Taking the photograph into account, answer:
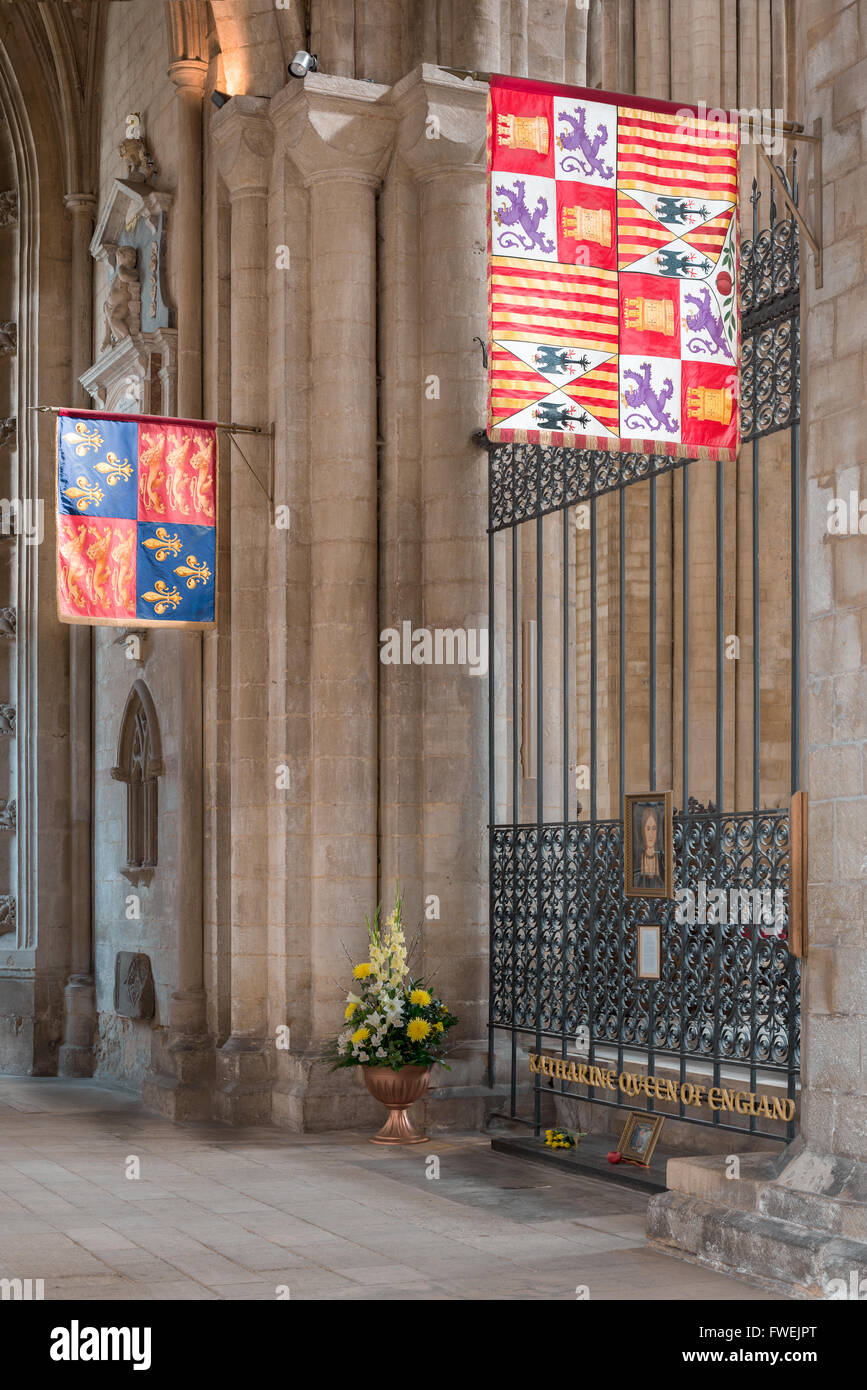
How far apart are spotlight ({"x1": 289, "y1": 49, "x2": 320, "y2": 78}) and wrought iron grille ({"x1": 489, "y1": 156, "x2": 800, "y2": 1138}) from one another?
2766 millimetres

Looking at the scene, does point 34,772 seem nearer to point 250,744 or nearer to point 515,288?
point 250,744

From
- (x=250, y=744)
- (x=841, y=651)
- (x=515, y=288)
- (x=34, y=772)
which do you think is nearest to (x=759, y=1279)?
(x=841, y=651)

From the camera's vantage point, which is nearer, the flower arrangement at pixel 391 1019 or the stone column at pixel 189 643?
the flower arrangement at pixel 391 1019

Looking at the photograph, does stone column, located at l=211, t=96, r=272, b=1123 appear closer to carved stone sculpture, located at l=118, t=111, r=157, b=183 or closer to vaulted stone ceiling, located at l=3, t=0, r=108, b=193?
carved stone sculpture, located at l=118, t=111, r=157, b=183

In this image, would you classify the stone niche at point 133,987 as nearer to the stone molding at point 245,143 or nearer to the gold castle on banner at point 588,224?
the stone molding at point 245,143

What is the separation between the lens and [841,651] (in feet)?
22.4

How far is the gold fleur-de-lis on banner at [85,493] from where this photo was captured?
1102cm

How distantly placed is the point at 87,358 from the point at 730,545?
20.5 ft

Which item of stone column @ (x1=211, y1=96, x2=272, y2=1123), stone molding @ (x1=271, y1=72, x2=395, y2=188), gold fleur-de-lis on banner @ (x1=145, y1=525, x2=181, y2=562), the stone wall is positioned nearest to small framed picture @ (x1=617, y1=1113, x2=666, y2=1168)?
the stone wall

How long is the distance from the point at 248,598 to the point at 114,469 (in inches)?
54.6

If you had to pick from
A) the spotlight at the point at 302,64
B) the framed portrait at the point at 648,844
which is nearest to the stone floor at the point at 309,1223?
the framed portrait at the point at 648,844

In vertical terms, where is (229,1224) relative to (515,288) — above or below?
below

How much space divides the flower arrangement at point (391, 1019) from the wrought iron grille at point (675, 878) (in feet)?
1.93

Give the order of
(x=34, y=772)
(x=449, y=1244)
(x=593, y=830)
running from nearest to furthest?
1. (x=449, y=1244)
2. (x=593, y=830)
3. (x=34, y=772)
